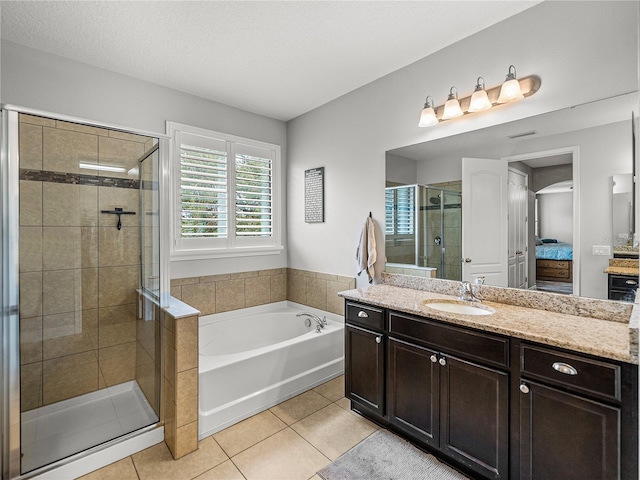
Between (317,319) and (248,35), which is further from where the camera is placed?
(317,319)

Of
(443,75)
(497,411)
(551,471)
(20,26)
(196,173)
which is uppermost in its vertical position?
(20,26)

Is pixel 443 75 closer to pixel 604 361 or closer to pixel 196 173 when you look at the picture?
pixel 604 361

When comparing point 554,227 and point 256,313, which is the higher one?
point 554,227

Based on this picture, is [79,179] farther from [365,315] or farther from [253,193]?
[365,315]

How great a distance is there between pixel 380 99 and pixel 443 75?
605mm

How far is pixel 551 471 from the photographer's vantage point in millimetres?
1361

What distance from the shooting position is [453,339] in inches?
67.0

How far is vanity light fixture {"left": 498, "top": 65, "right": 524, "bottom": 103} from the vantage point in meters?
1.90

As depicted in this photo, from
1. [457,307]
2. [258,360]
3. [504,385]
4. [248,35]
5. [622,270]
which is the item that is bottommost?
[258,360]

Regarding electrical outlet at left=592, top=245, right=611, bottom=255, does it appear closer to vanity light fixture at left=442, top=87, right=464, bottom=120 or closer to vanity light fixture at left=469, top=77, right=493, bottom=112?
vanity light fixture at left=469, top=77, right=493, bottom=112

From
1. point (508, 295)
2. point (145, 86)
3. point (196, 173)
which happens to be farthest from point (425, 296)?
point (145, 86)

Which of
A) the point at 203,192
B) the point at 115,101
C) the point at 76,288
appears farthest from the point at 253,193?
the point at 76,288

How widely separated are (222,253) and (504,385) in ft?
8.89

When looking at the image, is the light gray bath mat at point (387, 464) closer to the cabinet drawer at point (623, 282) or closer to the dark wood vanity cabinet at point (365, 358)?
the dark wood vanity cabinet at point (365, 358)
